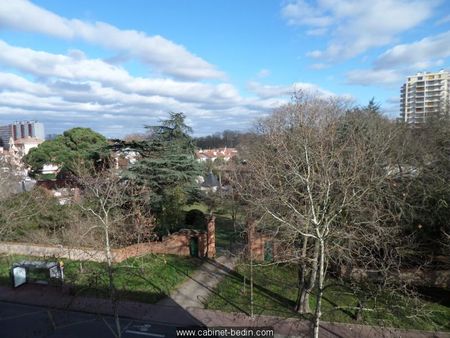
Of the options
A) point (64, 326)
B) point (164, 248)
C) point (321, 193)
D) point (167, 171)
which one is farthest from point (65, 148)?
point (321, 193)

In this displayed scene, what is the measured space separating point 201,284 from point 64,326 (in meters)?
6.29

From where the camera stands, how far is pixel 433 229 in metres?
18.4

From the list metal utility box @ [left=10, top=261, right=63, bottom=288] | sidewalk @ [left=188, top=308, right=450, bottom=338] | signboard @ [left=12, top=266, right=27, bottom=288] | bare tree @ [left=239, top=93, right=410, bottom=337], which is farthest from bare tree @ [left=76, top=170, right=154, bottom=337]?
sidewalk @ [left=188, top=308, right=450, bottom=338]

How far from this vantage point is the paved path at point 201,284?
16.3m

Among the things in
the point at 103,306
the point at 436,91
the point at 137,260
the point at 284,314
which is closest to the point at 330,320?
the point at 284,314

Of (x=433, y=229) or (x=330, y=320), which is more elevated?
(x=433, y=229)

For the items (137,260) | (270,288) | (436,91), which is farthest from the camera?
(436,91)

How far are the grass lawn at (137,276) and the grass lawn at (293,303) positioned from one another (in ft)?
8.15

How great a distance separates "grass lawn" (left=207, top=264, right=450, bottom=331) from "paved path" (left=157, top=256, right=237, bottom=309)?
0.48 meters

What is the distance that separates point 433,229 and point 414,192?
6.68 ft

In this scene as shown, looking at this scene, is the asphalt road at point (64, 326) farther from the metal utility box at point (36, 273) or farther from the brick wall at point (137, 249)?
the brick wall at point (137, 249)

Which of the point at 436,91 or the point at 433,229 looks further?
the point at 436,91

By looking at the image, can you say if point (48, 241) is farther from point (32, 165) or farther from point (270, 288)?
point (32, 165)

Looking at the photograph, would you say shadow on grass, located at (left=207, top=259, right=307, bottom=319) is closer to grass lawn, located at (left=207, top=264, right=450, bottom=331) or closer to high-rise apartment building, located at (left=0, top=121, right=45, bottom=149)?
grass lawn, located at (left=207, top=264, right=450, bottom=331)
